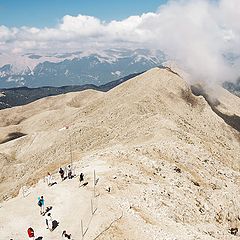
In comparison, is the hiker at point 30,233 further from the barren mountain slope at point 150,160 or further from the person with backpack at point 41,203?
the barren mountain slope at point 150,160

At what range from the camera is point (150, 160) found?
233ft

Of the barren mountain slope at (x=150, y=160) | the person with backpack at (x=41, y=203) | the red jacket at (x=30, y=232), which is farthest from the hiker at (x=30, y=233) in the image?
the barren mountain slope at (x=150, y=160)

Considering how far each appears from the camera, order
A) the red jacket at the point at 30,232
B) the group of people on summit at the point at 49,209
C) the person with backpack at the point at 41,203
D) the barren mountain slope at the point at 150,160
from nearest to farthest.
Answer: the red jacket at the point at 30,232, the group of people on summit at the point at 49,209, the person with backpack at the point at 41,203, the barren mountain slope at the point at 150,160

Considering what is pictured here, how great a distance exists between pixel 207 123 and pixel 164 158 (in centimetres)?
8967

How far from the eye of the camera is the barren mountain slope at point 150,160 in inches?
2144

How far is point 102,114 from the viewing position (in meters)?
147

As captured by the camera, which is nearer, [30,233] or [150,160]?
[30,233]

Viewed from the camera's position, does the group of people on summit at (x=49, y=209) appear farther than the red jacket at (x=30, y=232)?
Yes

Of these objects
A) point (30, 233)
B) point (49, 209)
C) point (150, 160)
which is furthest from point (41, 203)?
point (150, 160)

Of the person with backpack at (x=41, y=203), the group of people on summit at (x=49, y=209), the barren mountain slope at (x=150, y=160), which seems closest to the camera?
the group of people on summit at (x=49, y=209)

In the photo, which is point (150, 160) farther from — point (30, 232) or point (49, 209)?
point (30, 232)

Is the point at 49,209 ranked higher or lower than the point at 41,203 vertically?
lower

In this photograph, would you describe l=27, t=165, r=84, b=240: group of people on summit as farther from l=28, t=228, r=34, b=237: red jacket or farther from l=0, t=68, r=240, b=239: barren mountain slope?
l=0, t=68, r=240, b=239: barren mountain slope

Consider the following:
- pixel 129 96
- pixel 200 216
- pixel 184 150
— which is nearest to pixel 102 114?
pixel 129 96
